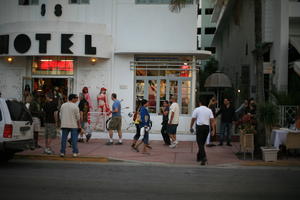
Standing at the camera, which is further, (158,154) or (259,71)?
(158,154)

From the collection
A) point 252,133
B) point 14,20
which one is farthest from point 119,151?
point 14,20

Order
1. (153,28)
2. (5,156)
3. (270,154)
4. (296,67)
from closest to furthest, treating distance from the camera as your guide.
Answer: (5,156)
(270,154)
(296,67)
(153,28)

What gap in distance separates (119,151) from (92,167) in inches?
115

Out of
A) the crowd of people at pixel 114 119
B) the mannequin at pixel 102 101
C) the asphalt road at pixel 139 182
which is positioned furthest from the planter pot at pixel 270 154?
the mannequin at pixel 102 101

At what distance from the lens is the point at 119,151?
14133 mm

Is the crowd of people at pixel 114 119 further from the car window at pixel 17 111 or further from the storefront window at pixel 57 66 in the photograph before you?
the car window at pixel 17 111

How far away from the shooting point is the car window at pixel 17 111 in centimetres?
1080

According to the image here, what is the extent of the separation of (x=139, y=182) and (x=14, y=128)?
12.7 feet

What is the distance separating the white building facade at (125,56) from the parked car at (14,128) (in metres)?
7.17

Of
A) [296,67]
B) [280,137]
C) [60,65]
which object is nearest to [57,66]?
[60,65]

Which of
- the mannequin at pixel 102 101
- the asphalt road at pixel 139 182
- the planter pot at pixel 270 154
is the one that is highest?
the mannequin at pixel 102 101

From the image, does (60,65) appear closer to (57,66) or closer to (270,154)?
(57,66)

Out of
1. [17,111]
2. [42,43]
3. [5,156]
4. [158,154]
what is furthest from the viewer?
[42,43]

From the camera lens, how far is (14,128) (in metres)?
10.6
